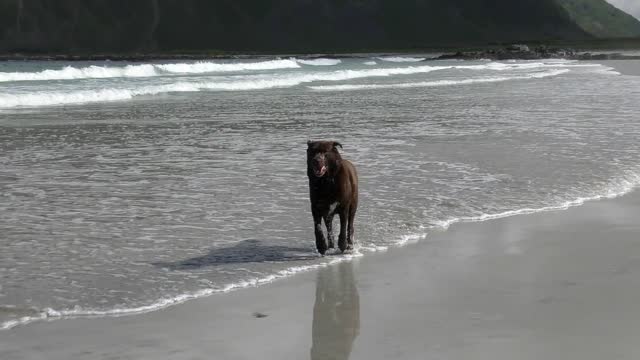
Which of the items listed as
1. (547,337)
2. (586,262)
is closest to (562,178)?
(586,262)

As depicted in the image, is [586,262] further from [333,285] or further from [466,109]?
[466,109]

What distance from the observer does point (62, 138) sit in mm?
17094

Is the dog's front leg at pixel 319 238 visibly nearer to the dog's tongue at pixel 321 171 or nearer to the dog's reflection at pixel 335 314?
the dog's reflection at pixel 335 314

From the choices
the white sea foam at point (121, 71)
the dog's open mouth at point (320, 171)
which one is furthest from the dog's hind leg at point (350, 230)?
the white sea foam at point (121, 71)

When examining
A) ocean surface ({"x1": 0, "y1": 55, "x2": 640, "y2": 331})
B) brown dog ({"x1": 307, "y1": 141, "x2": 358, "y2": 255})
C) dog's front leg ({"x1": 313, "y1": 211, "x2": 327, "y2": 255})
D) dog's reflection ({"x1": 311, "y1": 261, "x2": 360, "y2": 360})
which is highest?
brown dog ({"x1": 307, "y1": 141, "x2": 358, "y2": 255})

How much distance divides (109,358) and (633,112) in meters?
17.8

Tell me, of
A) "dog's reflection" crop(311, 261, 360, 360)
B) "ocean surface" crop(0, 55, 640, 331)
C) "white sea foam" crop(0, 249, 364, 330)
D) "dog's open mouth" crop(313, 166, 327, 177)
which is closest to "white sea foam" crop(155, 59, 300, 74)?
"ocean surface" crop(0, 55, 640, 331)

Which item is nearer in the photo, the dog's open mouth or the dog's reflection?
the dog's reflection

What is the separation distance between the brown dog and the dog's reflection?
0.40m

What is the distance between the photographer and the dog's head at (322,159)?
7.24 metres

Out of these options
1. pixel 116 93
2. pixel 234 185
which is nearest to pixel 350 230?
pixel 234 185

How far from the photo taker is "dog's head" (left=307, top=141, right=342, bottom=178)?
724 centimetres

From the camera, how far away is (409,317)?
5.76 metres

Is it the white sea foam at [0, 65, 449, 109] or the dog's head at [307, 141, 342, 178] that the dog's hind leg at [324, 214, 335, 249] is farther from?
the white sea foam at [0, 65, 449, 109]
